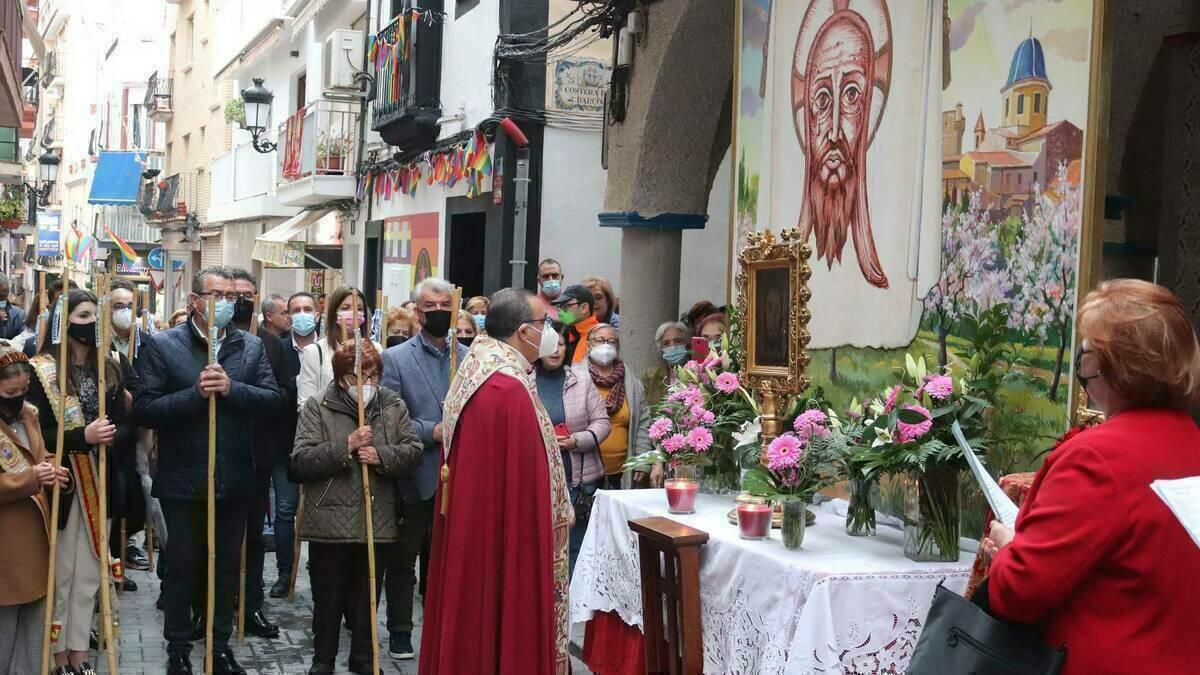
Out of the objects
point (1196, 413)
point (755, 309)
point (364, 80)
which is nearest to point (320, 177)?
point (364, 80)

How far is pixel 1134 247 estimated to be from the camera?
22.9 ft

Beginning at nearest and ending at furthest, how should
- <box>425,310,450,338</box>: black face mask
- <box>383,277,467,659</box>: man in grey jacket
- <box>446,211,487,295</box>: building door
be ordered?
1. <box>383,277,467,659</box>: man in grey jacket
2. <box>425,310,450,338</box>: black face mask
3. <box>446,211,487,295</box>: building door

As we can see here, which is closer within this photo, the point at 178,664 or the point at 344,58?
the point at 178,664

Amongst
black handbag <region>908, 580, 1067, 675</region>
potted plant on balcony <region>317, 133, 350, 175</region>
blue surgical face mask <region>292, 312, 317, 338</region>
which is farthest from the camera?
potted plant on balcony <region>317, 133, 350, 175</region>

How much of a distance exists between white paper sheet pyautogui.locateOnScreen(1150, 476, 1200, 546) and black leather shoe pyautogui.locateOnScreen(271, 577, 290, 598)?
7209mm

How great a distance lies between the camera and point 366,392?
716 centimetres

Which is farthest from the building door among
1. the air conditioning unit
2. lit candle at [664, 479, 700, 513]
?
lit candle at [664, 479, 700, 513]

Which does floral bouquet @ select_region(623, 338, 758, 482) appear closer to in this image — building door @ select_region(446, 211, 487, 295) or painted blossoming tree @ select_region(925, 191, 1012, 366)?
painted blossoming tree @ select_region(925, 191, 1012, 366)

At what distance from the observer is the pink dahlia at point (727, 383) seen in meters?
6.48

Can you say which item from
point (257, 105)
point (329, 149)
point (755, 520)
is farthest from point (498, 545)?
point (257, 105)

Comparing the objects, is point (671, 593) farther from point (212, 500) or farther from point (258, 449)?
point (258, 449)

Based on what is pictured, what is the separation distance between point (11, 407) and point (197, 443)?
0.99 meters

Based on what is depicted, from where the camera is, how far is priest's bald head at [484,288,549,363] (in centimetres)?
584

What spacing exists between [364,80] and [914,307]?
16.3 metres
